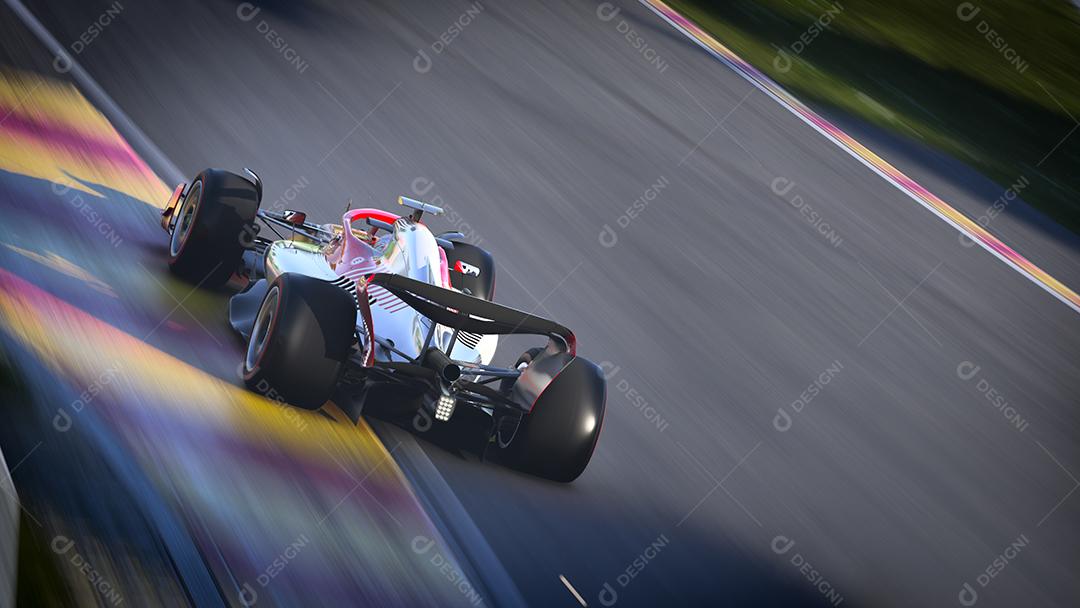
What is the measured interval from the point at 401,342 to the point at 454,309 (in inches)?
28.6

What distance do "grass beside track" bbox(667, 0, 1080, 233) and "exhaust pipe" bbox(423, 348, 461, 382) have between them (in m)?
11.2

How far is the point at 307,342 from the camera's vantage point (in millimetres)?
5930

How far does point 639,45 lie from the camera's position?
17.1 m

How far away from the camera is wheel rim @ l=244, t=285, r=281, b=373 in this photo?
6.37m

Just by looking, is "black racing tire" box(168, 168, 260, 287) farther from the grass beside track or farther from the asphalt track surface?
the grass beside track

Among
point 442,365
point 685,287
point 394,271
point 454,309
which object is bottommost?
point 442,365

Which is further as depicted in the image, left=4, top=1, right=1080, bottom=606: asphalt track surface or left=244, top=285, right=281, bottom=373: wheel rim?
left=4, top=1, right=1080, bottom=606: asphalt track surface

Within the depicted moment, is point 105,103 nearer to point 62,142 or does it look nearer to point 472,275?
point 62,142

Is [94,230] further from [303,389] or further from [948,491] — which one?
[948,491]

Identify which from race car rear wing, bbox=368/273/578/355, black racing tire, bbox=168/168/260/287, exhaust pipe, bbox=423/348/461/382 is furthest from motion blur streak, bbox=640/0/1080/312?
black racing tire, bbox=168/168/260/287

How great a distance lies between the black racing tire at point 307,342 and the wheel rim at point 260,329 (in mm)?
240

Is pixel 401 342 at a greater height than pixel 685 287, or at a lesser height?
lesser

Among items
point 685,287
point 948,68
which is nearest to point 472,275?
point 685,287

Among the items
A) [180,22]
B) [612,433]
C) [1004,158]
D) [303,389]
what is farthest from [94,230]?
[1004,158]
